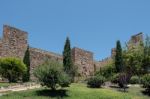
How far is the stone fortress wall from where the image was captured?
5022cm

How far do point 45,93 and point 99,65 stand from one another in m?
30.0

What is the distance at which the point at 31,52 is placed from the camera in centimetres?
5241

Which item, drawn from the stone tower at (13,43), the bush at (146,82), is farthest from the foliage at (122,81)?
the stone tower at (13,43)

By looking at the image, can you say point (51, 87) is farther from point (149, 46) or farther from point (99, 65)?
point (99, 65)

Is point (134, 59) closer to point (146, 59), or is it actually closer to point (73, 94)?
point (146, 59)

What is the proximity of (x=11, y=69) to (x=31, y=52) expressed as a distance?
8.17 metres

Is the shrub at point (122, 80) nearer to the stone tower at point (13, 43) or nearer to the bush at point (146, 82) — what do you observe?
the bush at point (146, 82)

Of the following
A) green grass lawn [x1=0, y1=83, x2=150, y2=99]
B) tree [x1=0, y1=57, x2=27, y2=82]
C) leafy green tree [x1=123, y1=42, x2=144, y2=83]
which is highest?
leafy green tree [x1=123, y1=42, x2=144, y2=83]

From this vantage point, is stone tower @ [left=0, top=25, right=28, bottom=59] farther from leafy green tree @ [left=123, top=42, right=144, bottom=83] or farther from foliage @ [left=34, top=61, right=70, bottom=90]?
leafy green tree @ [left=123, top=42, right=144, bottom=83]

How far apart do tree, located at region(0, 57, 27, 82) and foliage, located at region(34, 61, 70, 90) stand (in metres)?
9.55

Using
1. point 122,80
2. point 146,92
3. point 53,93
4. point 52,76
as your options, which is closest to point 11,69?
point 52,76

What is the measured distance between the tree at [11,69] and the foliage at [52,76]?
31.3 ft

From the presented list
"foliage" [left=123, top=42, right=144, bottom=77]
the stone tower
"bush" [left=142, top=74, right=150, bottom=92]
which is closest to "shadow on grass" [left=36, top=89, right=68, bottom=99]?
"bush" [left=142, top=74, right=150, bottom=92]

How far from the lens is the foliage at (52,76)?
3478cm
